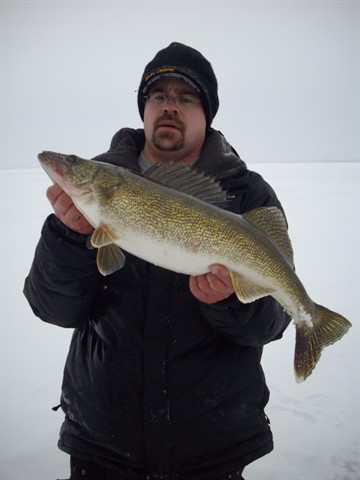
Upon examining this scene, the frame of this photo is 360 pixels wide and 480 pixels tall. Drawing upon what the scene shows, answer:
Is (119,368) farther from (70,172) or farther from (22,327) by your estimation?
(22,327)

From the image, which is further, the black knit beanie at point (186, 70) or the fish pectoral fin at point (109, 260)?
the black knit beanie at point (186, 70)

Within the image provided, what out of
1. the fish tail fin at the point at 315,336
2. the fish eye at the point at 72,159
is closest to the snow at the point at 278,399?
the fish tail fin at the point at 315,336

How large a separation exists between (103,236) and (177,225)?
389mm

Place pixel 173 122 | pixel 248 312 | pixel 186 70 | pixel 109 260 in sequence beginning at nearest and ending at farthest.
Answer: pixel 109 260
pixel 248 312
pixel 173 122
pixel 186 70

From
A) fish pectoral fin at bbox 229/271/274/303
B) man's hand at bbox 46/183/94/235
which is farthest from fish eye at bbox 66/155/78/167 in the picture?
fish pectoral fin at bbox 229/271/274/303

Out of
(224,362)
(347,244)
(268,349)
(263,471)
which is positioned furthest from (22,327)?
(347,244)

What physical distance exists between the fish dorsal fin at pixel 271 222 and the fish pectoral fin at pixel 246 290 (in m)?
0.31

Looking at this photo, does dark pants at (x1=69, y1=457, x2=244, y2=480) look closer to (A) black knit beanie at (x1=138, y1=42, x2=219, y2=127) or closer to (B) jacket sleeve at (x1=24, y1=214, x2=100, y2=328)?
(B) jacket sleeve at (x1=24, y1=214, x2=100, y2=328)

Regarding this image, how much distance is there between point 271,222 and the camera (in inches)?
89.9

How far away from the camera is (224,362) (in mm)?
2199

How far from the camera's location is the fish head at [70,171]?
6.85 feet

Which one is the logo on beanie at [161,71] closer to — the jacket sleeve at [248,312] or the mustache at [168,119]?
the mustache at [168,119]

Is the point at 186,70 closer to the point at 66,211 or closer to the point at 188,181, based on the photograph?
the point at 188,181

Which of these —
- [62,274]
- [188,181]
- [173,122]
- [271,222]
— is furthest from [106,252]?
[173,122]
